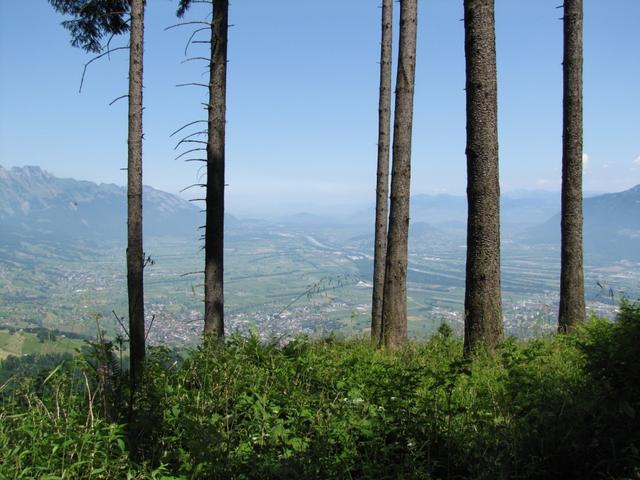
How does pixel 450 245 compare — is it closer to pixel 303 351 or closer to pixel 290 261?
pixel 290 261

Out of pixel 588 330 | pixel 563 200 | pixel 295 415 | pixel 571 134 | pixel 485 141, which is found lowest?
pixel 295 415

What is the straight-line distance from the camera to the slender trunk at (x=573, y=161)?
23.8ft

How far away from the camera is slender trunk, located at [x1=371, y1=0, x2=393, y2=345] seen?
9.05 meters

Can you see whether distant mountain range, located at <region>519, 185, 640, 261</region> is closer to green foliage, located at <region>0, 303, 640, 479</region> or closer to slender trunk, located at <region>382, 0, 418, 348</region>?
slender trunk, located at <region>382, 0, 418, 348</region>

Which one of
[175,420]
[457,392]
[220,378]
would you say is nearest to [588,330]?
[457,392]

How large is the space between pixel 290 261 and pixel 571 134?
12988 cm

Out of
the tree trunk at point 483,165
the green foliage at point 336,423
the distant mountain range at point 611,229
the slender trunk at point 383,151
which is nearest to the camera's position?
the green foliage at point 336,423

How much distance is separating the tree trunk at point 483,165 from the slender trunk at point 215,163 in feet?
12.0

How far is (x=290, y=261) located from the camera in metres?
136

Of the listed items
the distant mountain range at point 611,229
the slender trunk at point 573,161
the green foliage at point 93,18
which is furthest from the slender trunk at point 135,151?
the distant mountain range at point 611,229

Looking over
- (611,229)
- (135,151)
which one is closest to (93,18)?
(135,151)

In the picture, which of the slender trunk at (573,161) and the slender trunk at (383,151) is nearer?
the slender trunk at (573,161)

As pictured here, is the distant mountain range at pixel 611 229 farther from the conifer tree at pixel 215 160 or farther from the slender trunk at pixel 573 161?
the conifer tree at pixel 215 160

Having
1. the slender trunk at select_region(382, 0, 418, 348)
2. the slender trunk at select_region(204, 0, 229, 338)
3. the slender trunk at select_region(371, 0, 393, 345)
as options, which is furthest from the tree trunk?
the slender trunk at select_region(204, 0, 229, 338)
